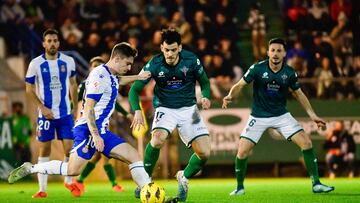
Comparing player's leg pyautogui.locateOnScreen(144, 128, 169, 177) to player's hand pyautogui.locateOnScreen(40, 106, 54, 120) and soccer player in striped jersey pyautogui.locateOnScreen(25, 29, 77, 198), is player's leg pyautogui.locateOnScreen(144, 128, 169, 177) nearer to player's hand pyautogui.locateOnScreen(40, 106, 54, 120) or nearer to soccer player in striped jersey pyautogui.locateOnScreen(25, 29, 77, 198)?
soccer player in striped jersey pyautogui.locateOnScreen(25, 29, 77, 198)

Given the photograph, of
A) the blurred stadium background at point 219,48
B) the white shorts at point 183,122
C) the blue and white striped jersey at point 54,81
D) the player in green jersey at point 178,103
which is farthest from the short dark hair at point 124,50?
the blurred stadium background at point 219,48

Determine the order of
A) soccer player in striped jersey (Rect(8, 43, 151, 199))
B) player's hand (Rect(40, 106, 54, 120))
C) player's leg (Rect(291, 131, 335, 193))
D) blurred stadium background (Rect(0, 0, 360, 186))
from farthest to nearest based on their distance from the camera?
blurred stadium background (Rect(0, 0, 360, 186)) < player's hand (Rect(40, 106, 54, 120)) < player's leg (Rect(291, 131, 335, 193)) < soccer player in striped jersey (Rect(8, 43, 151, 199))

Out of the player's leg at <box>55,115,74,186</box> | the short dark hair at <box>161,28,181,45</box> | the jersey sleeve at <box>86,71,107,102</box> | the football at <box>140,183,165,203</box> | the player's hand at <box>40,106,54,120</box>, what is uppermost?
the short dark hair at <box>161,28,181,45</box>

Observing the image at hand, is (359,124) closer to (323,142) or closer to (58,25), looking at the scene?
(323,142)

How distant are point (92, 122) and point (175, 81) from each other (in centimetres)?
220

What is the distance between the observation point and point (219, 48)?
A: 22.4m

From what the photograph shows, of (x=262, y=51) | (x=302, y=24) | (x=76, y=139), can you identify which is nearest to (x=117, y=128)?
(x=262, y=51)

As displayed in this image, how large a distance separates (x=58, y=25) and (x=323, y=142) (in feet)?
25.8

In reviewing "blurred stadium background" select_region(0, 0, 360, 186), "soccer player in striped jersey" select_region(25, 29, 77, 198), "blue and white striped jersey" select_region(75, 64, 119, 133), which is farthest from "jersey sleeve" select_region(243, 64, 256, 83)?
"blurred stadium background" select_region(0, 0, 360, 186)

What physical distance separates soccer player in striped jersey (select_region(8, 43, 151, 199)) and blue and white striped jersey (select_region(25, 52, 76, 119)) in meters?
3.21

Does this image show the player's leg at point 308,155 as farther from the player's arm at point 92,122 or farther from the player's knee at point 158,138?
the player's arm at point 92,122

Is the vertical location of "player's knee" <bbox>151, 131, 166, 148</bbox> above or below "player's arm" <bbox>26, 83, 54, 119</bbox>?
below

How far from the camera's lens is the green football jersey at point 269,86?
1374 cm

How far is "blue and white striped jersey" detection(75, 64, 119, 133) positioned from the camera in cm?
1057
